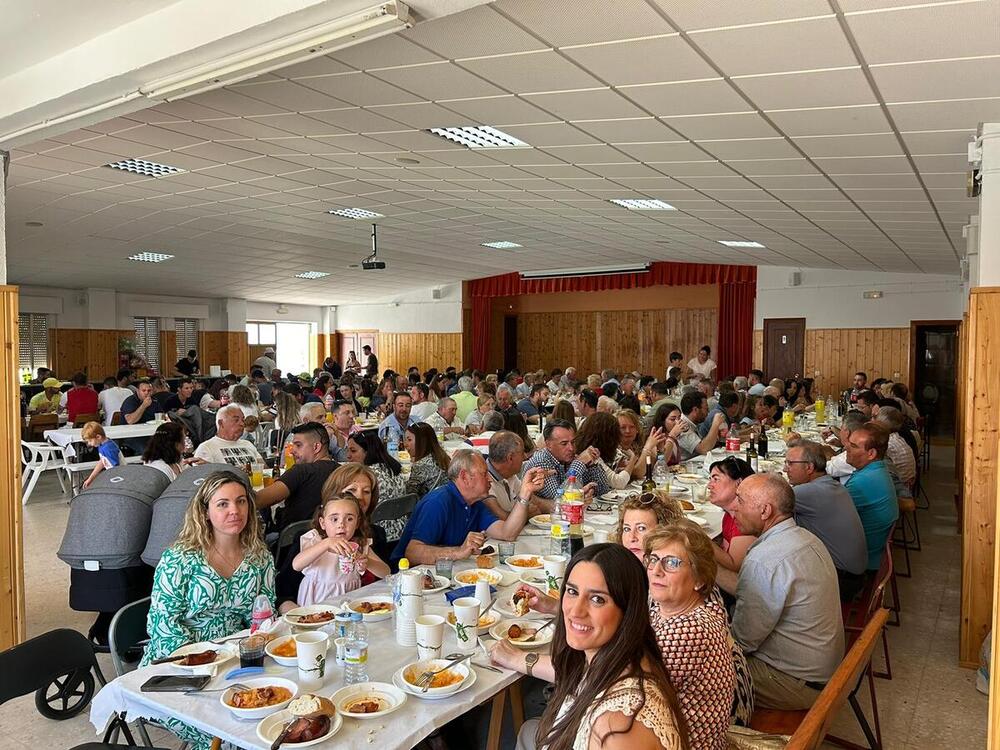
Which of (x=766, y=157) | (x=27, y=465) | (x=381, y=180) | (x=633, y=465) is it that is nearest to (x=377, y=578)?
(x=633, y=465)

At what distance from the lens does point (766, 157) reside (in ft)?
18.7

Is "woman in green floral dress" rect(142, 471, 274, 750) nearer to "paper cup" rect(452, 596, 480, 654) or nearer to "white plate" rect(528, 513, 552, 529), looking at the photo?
"paper cup" rect(452, 596, 480, 654)

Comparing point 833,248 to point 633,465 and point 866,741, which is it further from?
point 866,741

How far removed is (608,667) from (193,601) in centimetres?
198


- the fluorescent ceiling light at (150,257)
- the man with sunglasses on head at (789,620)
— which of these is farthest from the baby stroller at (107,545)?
the fluorescent ceiling light at (150,257)

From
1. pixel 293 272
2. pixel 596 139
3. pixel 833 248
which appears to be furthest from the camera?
pixel 293 272

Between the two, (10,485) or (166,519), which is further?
(10,485)

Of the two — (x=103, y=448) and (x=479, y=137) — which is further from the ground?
(x=479, y=137)

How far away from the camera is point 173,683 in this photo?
2410 mm

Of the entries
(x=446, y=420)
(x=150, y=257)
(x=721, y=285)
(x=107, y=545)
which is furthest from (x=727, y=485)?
(x=721, y=285)

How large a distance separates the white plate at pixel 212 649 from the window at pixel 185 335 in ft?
64.0

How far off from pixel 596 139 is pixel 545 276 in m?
13.3

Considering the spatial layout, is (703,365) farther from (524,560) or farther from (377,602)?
(377,602)

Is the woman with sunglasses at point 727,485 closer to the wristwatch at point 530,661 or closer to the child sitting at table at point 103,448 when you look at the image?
the wristwatch at point 530,661
